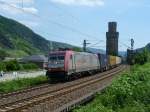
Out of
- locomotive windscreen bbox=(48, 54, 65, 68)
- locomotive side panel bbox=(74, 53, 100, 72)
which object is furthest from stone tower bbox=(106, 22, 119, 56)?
locomotive windscreen bbox=(48, 54, 65, 68)

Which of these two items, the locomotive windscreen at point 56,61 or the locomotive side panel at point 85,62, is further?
the locomotive side panel at point 85,62

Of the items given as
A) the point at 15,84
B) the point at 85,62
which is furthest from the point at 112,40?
the point at 15,84

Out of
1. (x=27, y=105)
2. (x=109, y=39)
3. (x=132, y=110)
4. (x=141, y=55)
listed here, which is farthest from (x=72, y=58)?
(x=109, y=39)

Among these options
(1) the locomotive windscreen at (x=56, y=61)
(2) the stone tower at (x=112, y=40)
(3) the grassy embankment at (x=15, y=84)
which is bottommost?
(3) the grassy embankment at (x=15, y=84)

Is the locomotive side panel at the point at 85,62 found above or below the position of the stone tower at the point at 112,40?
below

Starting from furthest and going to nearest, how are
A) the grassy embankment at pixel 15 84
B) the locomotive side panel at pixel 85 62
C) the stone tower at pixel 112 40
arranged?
the stone tower at pixel 112 40
the locomotive side panel at pixel 85 62
the grassy embankment at pixel 15 84

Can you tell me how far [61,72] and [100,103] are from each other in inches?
886

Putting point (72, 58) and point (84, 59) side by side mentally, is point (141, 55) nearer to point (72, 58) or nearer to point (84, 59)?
point (84, 59)

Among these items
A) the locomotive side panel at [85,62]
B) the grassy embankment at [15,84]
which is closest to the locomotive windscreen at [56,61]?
the grassy embankment at [15,84]

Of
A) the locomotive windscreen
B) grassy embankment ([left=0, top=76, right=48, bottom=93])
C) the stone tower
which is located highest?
the stone tower

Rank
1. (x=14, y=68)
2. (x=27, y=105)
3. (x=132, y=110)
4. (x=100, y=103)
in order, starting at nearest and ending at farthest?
(x=132, y=110), (x=100, y=103), (x=27, y=105), (x=14, y=68)

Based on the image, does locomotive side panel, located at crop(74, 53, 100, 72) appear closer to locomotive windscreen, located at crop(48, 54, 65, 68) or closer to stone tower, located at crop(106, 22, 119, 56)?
locomotive windscreen, located at crop(48, 54, 65, 68)

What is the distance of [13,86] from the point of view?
110ft

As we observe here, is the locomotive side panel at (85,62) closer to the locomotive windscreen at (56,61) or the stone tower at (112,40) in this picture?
the locomotive windscreen at (56,61)
